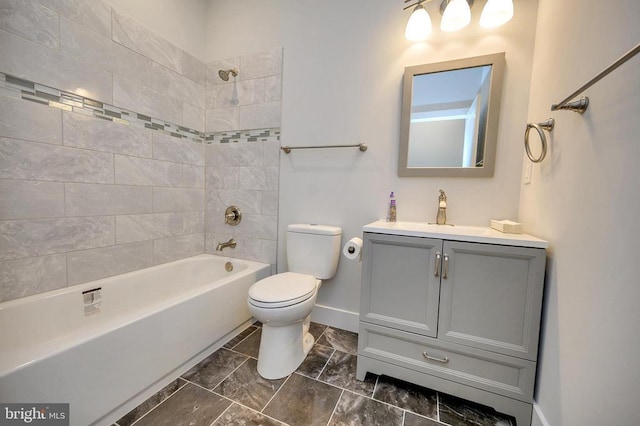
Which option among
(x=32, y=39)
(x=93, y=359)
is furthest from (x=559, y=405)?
(x=32, y=39)

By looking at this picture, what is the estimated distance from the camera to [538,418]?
103 centimetres

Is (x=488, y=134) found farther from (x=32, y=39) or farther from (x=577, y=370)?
(x=32, y=39)

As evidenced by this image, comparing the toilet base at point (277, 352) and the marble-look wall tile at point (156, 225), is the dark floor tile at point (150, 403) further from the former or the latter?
the marble-look wall tile at point (156, 225)

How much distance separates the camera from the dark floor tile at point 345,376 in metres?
1.31

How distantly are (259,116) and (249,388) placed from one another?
6.21ft

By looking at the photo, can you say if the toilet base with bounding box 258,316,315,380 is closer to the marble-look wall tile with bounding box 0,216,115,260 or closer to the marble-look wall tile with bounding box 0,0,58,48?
the marble-look wall tile with bounding box 0,216,115,260

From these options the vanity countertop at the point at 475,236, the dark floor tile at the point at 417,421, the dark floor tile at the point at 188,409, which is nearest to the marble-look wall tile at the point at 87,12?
the vanity countertop at the point at 475,236

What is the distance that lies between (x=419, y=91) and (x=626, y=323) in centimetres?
142

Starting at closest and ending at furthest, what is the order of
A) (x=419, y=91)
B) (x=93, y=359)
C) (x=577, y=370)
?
(x=577, y=370) → (x=93, y=359) → (x=419, y=91)

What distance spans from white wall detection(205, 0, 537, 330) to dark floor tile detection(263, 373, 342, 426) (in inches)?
25.2

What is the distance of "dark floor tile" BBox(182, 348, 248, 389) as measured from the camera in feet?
4.36

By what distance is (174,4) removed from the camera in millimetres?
1931

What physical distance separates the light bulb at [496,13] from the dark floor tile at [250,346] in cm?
235

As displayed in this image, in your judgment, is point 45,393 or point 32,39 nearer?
point 45,393
